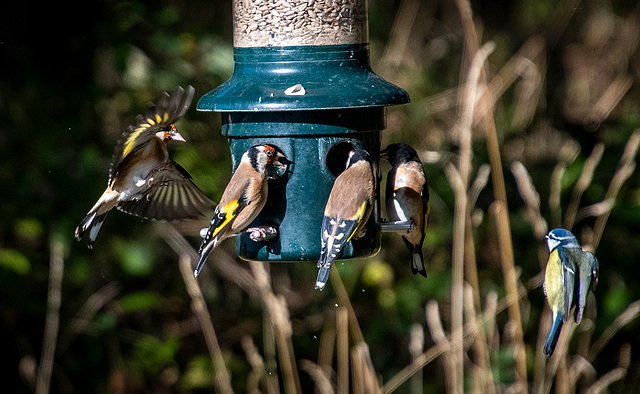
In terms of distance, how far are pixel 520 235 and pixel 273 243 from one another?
7.56 feet

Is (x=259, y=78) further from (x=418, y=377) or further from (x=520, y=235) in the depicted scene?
(x=520, y=235)

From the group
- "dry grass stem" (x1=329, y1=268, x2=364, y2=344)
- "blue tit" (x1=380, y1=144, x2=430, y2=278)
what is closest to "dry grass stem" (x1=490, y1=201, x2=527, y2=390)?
"blue tit" (x1=380, y1=144, x2=430, y2=278)

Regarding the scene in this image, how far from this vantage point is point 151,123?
3.40 meters

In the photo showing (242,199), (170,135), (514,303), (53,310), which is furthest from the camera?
(53,310)

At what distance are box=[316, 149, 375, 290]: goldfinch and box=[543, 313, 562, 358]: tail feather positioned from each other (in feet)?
2.55

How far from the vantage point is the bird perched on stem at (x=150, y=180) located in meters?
3.45

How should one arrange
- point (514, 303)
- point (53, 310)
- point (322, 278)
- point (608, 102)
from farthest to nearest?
point (608, 102)
point (53, 310)
point (514, 303)
point (322, 278)

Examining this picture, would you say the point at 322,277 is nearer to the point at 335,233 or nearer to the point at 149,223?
the point at 335,233

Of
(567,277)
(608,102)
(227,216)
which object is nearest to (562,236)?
(567,277)

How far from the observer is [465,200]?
3.72m

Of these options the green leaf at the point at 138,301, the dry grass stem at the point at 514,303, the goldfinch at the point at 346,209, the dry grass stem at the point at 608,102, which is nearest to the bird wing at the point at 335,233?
the goldfinch at the point at 346,209

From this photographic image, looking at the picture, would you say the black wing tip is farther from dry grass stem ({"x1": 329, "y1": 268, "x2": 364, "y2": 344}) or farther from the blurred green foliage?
the blurred green foliage

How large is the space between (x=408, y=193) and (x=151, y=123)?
1112 mm

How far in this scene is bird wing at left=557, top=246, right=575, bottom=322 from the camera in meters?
2.82
